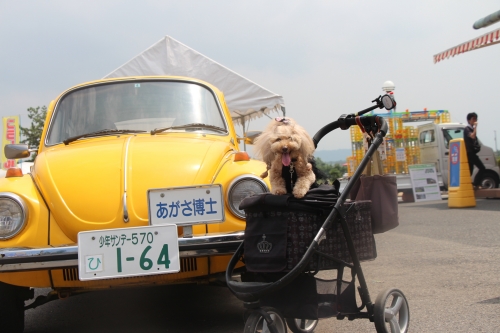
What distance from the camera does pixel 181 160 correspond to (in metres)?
4.09

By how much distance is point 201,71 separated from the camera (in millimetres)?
A: 10328

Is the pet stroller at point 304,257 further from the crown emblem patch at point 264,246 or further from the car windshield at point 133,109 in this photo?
the car windshield at point 133,109

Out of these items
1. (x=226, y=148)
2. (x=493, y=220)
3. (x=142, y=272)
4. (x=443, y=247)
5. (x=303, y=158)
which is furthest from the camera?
(x=493, y=220)

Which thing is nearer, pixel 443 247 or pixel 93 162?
pixel 93 162

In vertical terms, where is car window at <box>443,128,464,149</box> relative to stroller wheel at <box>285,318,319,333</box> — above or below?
above

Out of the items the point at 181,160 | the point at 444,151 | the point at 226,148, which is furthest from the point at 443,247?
the point at 444,151

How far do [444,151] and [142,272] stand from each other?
1453 centimetres

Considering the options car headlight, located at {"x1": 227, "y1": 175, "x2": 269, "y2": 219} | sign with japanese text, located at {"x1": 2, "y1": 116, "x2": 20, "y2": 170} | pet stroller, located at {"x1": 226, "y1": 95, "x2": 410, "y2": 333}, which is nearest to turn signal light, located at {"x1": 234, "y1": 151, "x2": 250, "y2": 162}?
car headlight, located at {"x1": 227, "y1": 175, "x2": 269, "y2": 219}

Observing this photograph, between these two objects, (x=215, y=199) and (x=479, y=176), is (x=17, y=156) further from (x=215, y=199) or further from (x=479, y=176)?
(x=479, y=176)

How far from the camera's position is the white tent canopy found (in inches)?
403

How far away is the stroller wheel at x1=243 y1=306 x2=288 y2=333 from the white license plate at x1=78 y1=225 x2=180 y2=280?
2.30 feet

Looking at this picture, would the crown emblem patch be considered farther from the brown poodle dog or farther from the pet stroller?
the brown poodle dog

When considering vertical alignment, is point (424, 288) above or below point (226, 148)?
below

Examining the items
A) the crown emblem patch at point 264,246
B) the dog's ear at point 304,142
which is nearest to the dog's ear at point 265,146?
the dog's ear at point 304,142
